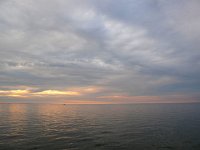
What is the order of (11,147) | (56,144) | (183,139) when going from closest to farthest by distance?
(11,147), (56,144), (183,139)

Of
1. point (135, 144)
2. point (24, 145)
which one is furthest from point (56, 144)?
point (135, 144)

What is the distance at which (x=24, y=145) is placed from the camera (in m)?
34.8

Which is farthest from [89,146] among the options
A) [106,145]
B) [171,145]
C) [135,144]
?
[171,145]

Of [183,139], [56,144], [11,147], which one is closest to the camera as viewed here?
[11,147]

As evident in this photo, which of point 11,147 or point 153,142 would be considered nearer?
point 11,147

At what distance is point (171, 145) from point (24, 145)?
28795 mm

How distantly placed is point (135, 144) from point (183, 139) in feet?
41.0

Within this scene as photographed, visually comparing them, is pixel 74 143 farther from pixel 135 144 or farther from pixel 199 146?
pixel 199 146

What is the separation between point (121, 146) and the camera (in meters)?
34.7

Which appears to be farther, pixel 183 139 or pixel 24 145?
pixel 183 139

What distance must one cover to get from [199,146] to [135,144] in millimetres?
12138

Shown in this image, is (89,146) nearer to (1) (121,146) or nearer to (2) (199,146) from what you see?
(1) (121,146)

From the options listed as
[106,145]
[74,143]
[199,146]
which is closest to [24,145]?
[74,143]

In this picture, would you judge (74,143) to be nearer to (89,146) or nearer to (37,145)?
(89,146)
